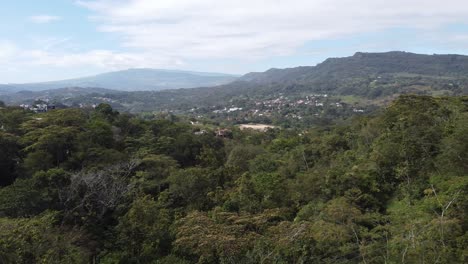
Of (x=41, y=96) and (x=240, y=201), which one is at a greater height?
(x=240, y=201)

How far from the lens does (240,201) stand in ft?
Answer: 40.5

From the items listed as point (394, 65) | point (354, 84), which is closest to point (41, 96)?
point (354, 84)

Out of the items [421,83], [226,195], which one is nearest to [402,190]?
[226,195]

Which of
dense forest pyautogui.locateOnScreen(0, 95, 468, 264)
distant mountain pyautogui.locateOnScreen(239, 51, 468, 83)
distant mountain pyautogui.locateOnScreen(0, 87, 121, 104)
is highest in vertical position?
distant mountain pyautogui.locateOnScreen(239, 51, 468, 83)

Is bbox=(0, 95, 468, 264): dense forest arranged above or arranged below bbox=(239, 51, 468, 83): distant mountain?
below

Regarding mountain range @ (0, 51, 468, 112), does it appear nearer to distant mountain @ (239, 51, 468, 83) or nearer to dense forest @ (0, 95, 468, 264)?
distant mountain @ (239, 51, 468, 83)

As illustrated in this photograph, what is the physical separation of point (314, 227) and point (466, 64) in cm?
14897

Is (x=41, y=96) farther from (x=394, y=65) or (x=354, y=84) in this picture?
(x=394, y=65)

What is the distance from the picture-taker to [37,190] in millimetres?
12250

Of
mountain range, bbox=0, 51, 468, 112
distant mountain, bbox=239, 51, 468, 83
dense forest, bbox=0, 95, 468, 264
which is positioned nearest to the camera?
dense forest, bbox=0, 95, 468, 264

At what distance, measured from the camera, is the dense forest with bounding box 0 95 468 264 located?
27.9ft

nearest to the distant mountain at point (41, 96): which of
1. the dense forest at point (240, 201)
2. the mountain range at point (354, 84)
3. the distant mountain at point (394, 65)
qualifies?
the mountain range at point (354, 84)

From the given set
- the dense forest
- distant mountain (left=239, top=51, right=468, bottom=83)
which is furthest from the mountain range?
the dense forest

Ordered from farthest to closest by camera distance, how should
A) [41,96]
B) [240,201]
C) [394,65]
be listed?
[394,65], [41,96], [240,201]
